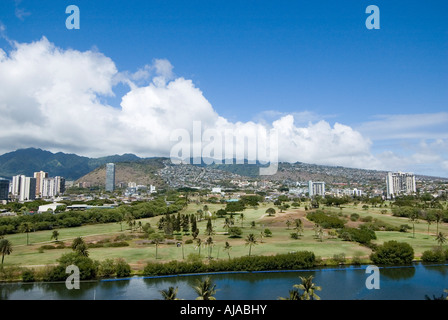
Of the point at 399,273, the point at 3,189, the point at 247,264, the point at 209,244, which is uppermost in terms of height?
the point at 3,189

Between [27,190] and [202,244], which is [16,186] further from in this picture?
[202,244]

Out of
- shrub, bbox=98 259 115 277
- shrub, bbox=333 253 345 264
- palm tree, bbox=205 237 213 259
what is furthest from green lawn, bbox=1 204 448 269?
shrub, bbox=98 259 115 277

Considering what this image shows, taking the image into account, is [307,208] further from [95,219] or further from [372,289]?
[372,289]

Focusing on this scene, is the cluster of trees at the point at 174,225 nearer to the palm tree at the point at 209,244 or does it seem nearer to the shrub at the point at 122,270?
the palm tree at the point at 209,244

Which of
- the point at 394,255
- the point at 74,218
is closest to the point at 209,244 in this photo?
the point at 394,255

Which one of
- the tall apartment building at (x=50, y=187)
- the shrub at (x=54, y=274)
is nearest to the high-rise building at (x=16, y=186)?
the tall apartment building at (x=50, y=187)

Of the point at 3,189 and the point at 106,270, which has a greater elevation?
the point at 3,189

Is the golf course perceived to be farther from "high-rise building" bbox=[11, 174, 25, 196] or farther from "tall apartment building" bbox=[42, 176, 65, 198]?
"tall apartment building" bbox=[42, 176, 65, 198]
